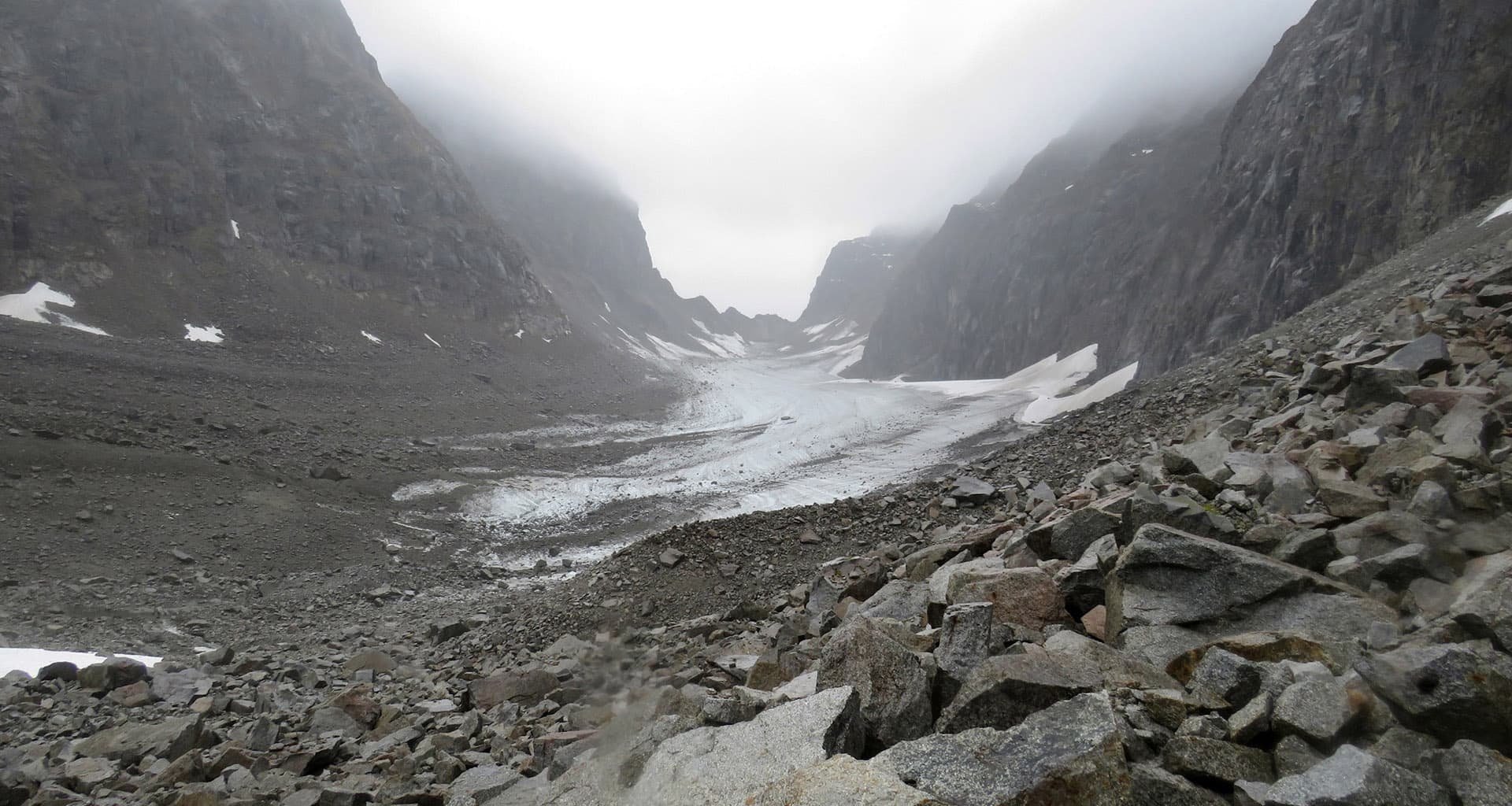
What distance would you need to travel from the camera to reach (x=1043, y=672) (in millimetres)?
3451

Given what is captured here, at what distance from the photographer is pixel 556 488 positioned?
27.2m

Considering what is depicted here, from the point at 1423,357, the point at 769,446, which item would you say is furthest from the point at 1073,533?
the point at 769,446

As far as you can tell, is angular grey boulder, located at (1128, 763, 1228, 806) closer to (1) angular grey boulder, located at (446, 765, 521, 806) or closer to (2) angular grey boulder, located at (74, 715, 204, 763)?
(1) angular grey boulder, located at (446, 765, 521, 806)

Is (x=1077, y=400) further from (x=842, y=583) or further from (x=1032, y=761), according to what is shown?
(x=1032, y=761)

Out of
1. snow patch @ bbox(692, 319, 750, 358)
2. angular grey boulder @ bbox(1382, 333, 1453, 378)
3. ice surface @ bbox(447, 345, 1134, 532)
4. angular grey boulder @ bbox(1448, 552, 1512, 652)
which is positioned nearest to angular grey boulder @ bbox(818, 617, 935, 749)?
angular grey boulder @ bbox(1448, 552, 1512, 652)

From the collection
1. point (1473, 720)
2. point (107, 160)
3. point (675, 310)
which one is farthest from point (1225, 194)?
point (675, 310)

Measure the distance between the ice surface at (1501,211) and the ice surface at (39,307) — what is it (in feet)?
198

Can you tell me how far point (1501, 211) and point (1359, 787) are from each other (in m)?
30.1

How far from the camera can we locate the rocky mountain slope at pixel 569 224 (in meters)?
117

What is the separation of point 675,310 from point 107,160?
133165 millimetres

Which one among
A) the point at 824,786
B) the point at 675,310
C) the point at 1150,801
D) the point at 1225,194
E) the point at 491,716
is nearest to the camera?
the point at 1150,801

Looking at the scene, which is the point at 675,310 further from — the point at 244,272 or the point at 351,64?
the point at 244,272

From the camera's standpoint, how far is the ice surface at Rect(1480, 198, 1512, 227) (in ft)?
67.3

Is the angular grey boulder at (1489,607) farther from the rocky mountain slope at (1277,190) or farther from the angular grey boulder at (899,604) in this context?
the rocky mountain slope at (1277,190)
